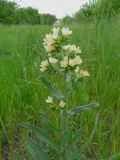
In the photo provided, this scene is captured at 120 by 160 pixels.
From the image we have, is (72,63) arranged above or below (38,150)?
above

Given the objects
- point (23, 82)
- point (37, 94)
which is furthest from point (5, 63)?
point (37, 94)

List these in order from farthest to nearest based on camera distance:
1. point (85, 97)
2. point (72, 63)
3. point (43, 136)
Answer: point (85, 97), point (43, 136), point (72, 63)

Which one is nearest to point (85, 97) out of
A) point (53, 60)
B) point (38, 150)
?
point (38, 150)

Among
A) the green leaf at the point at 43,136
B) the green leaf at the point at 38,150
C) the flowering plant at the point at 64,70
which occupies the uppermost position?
the flowering plant at the point at 64,70

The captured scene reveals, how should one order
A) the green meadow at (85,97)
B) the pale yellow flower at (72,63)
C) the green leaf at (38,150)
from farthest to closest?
the green meadow at (85,97) → the green leaf at (38,150) → the pale yellow flower at (72,63)

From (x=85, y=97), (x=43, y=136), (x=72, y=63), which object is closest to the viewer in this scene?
(x=72, y=63)

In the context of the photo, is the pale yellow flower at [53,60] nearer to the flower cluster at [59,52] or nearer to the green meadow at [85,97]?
the flower cluster at [59,52]

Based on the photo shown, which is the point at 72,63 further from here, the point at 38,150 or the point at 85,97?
the point at 85,97

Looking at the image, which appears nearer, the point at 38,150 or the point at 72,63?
the point at 72,63

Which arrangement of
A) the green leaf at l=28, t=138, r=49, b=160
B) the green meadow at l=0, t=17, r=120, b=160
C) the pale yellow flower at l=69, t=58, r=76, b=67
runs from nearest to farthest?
1. the pale yellow flower at l=69, t=58, r=76, b=67
2. the green leaf at l=28, t=138, r=49, b=160
3. the green meadow at l=0, t=17, r=120, b=160

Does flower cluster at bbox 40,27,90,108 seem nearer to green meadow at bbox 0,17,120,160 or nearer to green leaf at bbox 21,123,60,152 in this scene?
green leaf at bbox 21,123,60,152

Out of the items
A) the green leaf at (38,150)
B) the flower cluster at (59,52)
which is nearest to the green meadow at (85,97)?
the green leaf at (38,150)

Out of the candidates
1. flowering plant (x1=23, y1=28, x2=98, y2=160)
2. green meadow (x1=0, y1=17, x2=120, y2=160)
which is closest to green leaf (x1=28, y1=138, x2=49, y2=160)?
flowering plant (x1=23, y1=28, x2=98, y2=160)

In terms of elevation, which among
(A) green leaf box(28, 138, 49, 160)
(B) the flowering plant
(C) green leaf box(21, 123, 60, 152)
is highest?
(B) the flowering plant
